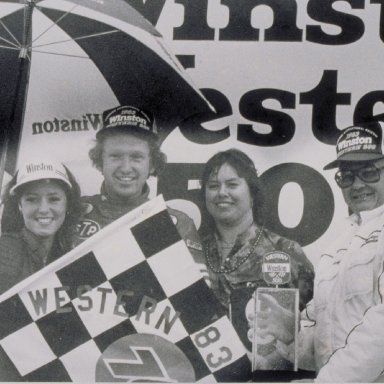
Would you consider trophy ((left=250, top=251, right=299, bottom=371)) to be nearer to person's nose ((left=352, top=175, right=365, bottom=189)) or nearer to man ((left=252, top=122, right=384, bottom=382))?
man ((left=252, top=122, right=384, bottom=382))

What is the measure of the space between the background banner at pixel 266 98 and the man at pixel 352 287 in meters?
0.04

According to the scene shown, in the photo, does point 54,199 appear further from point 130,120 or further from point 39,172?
point 130,120

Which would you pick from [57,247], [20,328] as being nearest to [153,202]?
[57,247]

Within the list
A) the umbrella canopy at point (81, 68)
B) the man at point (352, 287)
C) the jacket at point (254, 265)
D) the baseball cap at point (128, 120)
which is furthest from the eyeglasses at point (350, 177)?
the baseball cap at point (128, 120)

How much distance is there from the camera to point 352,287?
1.78 metres

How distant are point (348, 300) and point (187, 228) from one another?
1.41 ft

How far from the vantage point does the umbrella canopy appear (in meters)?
1.85

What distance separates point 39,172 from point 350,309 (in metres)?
0.84

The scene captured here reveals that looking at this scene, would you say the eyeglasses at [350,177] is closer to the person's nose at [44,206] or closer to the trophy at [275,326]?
the trophy at [275,326]

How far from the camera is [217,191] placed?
1835 mm

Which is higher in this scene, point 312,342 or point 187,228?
point 187,228

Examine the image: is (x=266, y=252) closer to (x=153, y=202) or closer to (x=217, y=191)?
(x=217, y=191)

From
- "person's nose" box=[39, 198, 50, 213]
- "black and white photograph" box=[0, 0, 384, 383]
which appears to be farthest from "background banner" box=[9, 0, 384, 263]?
"person's nose" box=[39, 198, 50, 213]

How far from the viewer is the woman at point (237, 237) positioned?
1.80 meters
